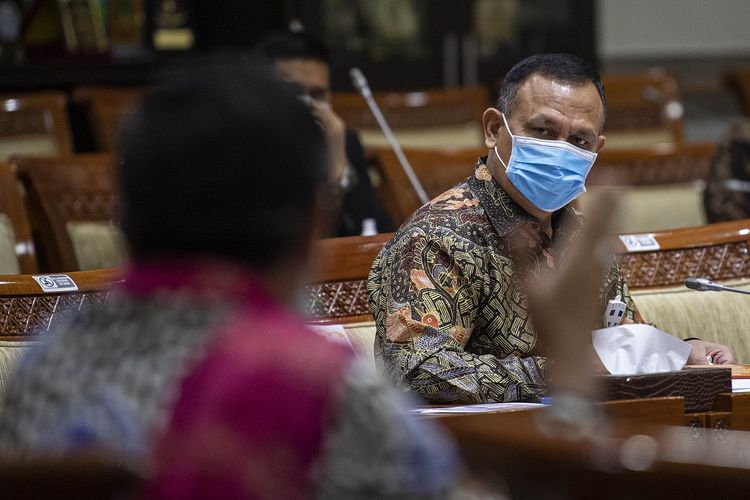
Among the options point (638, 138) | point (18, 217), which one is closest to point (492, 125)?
point (18, 217)

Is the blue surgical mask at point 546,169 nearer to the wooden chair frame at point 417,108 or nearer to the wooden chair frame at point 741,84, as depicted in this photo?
the wooden chair frame at point 417,108

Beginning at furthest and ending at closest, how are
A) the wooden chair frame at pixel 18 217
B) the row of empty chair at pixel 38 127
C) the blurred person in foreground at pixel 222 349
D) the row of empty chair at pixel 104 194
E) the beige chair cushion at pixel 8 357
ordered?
the row of empty chair at pixel 38 127 → the row of empty chair at pixel 104 194 → the wooden chair frame at pixel 18 217 → the beige chair cushion at pixel 8 357 → the blurred person in foreground at pixel 222 349

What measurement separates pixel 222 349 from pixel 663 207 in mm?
3507

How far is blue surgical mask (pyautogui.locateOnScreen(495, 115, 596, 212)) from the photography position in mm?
2143

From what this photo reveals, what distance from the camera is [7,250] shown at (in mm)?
3098

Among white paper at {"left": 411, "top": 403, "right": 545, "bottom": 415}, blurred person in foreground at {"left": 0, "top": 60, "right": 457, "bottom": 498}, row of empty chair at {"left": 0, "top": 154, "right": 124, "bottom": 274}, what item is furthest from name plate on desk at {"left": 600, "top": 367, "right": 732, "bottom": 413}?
row of empty chair at {"left": 0, "top": 154, "right": 124, "bottom": 274}

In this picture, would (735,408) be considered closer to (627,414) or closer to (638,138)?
(627,414)

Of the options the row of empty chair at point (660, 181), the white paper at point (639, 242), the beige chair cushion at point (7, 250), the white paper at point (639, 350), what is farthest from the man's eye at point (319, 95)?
the white paper at point (639, 350)

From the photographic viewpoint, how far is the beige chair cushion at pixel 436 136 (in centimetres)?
521

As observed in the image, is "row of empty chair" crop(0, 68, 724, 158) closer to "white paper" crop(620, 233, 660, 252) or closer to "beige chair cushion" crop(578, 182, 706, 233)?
"beige chair cushion" crop(578, 182, 706, 233)

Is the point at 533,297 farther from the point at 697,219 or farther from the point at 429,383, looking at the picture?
the point at 697,219

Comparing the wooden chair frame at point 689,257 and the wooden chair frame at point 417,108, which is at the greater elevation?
the wooden chair frame at point 689,257

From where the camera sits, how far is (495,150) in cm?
221

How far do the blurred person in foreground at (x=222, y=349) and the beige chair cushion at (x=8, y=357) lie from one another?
1.18 m
